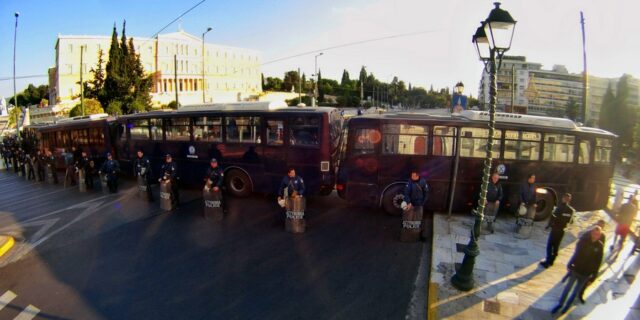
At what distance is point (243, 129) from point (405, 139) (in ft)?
18.1

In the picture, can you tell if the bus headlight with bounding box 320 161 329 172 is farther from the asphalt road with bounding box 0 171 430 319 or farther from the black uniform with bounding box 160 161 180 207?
the black uniform with bounding box 160 161 180 207

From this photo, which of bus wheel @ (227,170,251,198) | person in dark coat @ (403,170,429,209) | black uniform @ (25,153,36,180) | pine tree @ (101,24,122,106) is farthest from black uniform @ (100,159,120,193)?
pine tree @ (101,24,122,106)

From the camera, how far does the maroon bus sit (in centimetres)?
1034

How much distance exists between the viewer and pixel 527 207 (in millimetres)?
9172

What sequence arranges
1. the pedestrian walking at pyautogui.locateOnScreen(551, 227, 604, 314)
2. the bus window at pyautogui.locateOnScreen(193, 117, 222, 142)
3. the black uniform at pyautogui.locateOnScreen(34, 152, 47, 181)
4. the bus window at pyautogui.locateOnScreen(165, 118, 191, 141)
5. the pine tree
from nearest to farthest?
the pedestrian walking at pyautogui.locateOnScreen(551, 227, 604, 314)
the bus window at pyautogui.locateOnScreen(193, 117, 222, 142)
the bus window at pyautogui.locateOnScreen(165, 118, 191, 141)
the black uniform at pyautogui.locateOnScreen(34, 152, 47, 181)
the pine tree

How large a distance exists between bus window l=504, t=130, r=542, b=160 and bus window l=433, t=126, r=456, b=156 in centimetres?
154

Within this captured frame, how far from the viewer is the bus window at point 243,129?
12203 mm

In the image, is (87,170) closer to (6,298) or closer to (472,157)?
→ (6,298)

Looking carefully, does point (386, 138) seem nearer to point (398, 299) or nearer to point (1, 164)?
point (398, 299)

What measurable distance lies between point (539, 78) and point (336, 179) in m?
150

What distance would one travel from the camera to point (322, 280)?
7.05 m

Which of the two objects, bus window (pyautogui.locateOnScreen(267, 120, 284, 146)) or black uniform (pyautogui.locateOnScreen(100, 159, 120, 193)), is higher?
bus window (pyautogui.locateOnScreen(267, 120, 284, 146))

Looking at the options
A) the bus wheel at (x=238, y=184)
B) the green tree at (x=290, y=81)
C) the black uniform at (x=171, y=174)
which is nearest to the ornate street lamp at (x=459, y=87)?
the bus wheel at (x=238, y=184)

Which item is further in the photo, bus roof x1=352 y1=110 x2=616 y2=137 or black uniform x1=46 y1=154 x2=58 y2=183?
black uniform x1=46 y1=154 x2=58 y2=183
